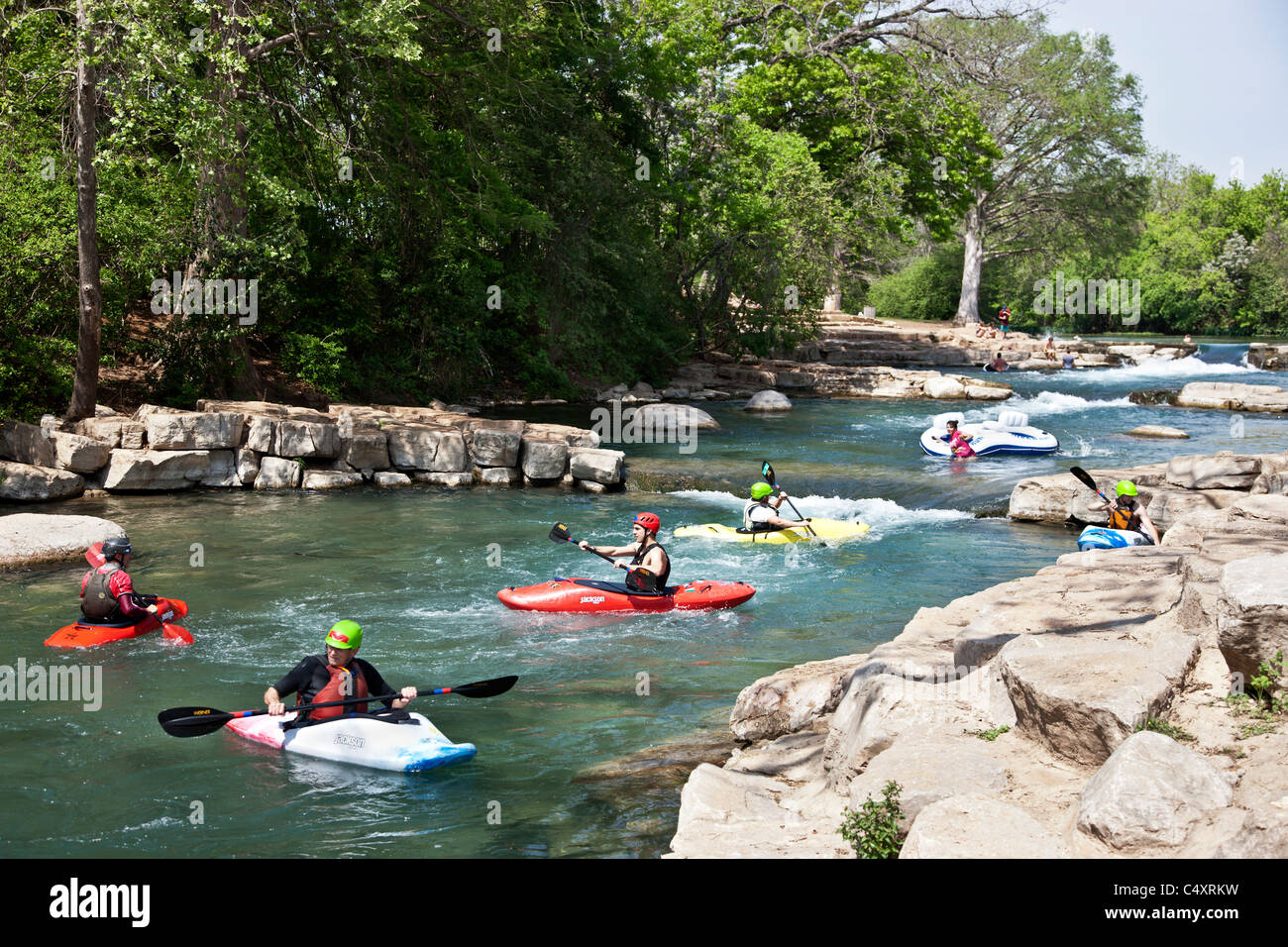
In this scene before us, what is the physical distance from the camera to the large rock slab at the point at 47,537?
35.4 ft

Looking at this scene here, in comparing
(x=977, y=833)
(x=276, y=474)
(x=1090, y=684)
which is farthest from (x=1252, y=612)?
(x=276, y=474)

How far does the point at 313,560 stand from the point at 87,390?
5.87 m

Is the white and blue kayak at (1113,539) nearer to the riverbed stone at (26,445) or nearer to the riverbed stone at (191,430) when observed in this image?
the riverbed stone at (191,430)

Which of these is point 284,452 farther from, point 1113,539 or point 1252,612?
point 1252,612

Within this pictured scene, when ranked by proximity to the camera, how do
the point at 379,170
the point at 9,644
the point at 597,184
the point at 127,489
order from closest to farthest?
1. the point at 9,644
2. the point at 127,489
3. the point at 379,170
4. the point at 597,184

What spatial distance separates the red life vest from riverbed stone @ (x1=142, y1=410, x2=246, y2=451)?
895cm

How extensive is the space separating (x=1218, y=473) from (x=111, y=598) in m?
12.5

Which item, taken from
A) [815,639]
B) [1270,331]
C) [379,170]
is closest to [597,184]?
[379,170]

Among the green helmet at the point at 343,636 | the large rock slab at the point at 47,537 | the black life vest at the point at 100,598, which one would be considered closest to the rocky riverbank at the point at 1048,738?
the green helmet at the point at 343,636

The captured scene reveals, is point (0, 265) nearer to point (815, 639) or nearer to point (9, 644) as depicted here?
point (9, 644)

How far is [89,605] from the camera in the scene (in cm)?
859

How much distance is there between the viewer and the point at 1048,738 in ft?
15.6

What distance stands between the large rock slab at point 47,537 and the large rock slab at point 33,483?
2.50 meters

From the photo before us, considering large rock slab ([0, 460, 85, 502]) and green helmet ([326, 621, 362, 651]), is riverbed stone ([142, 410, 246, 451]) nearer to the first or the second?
large rock slab ([0, 460, 85, 502])
